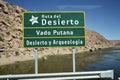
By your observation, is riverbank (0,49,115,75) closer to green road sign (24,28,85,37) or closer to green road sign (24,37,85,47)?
green road sign (24,37,85,47)

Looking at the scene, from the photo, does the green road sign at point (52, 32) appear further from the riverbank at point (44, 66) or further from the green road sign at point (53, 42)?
the riverbank at point (44, 66)

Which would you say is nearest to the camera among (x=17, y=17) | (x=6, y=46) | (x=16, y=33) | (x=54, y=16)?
(x=54, y=16)

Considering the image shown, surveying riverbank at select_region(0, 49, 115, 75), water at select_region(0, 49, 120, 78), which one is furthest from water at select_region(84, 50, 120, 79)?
riverbank at select_region(0, 49, 115, 75)

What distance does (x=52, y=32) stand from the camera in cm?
1244

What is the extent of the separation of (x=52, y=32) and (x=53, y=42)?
49 centimetres

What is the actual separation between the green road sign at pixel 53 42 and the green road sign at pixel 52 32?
0.20m

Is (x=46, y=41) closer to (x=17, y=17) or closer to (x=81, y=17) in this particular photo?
(x=81, y=17)

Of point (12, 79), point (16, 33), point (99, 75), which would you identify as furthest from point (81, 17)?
point (16, 33)

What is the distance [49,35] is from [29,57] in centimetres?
5989

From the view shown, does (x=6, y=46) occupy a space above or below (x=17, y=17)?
below

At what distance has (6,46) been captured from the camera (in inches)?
3155

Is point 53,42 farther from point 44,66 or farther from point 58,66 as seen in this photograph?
point 44,66

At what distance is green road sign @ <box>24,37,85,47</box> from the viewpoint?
40.9ft

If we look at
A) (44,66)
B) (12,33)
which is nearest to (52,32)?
(44,66)
